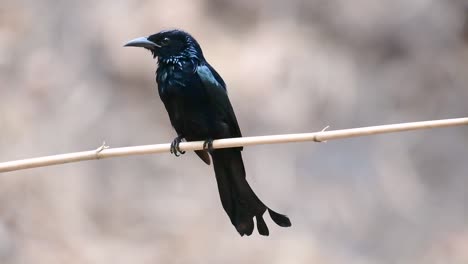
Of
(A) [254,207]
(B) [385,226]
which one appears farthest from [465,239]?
(A) [254,207]

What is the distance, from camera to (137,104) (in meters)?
2.99

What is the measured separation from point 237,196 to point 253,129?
101cm

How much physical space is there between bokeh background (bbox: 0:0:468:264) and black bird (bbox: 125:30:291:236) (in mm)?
935

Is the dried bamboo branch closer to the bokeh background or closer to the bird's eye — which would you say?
the bird's eye

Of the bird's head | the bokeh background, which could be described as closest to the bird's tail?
the bird's head

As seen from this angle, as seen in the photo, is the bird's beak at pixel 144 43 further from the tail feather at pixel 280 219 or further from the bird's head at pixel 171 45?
the tail feather at pixel 280 219

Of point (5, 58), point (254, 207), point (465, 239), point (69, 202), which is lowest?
point (465, 239)

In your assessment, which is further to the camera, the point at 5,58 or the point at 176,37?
the point at 5,58

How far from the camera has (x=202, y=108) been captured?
204 centimetres

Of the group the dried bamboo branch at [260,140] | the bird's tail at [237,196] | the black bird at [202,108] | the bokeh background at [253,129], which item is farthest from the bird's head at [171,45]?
the bokeh background at [253,129]

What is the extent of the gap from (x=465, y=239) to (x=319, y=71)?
34.4 inches

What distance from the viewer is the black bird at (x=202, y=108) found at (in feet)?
6.59

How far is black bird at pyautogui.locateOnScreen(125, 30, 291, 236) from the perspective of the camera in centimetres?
201

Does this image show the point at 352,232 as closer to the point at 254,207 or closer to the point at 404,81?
the point at 404,81
